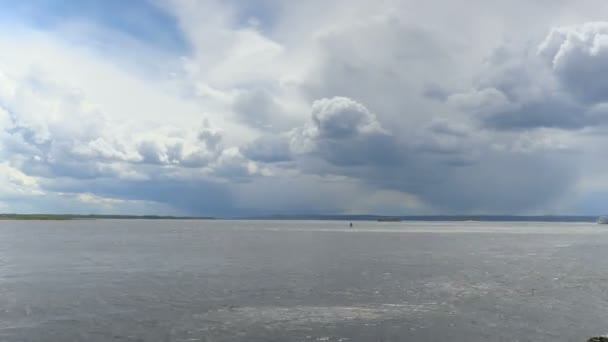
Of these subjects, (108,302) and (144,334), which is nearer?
(144,334)

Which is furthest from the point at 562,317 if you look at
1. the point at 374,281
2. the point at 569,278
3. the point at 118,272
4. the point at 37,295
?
the point at 118,272

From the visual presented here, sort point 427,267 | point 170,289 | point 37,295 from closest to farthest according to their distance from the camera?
point 37,295 → point 170,289 → point 427,267

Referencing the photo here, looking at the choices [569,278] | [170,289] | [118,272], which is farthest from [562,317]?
[118,272]

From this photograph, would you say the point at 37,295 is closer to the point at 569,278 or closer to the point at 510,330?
the point at 510,330

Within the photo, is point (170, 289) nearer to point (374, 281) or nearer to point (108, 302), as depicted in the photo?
point (108, 302)

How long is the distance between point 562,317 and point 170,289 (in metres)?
27.5

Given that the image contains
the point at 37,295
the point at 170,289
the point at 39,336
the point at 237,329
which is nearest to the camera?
the point at 39,336

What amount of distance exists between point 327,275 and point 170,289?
15630mm

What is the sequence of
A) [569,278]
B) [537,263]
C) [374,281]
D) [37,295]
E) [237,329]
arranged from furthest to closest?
1. [537,263]
2. [569,278]
3. [374,281]
4. [37,295]
5. [237,329]

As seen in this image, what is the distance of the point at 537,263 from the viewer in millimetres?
63281

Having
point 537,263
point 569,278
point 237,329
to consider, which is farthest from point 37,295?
point 537,263

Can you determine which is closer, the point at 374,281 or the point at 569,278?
the point at 374,281

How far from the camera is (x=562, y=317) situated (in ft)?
101

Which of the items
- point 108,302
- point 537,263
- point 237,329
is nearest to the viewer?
point 237,329
